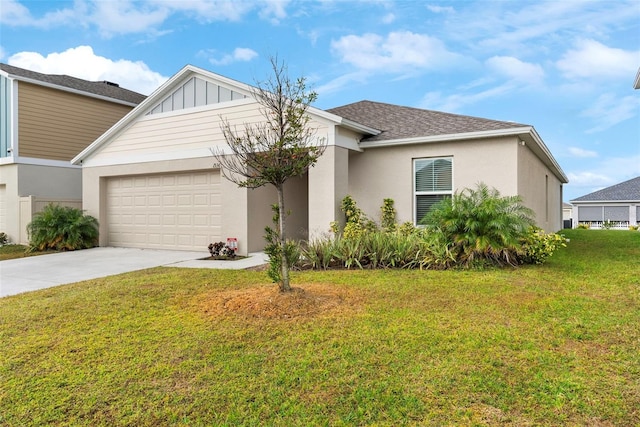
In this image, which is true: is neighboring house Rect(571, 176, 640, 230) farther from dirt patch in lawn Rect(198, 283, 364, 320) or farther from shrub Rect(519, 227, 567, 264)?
dirt patch in lawn Rect(198, 283, 364, 320)

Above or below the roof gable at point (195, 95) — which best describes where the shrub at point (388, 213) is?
below

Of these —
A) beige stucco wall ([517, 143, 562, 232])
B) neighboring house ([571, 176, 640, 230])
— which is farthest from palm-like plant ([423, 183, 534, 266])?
neighboring house ([571, 176, 640, 230])

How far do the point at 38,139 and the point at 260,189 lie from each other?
9969mm

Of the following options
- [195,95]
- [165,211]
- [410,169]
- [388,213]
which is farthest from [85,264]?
[410,169]

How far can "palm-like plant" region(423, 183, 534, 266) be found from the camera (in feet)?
25.7

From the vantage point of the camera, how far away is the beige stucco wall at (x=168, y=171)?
11156mm

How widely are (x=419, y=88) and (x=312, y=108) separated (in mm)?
4786

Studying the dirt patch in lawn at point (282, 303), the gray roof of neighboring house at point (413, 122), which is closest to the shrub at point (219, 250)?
the dirt patch in lawn at point (282, 303)

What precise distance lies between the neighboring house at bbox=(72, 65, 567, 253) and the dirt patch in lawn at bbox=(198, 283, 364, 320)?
4365 mm

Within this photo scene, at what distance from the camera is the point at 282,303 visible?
211 inches

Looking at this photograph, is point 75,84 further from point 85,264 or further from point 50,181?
point 85,264

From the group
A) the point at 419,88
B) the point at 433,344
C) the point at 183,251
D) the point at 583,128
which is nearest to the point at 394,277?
the point at 433,344

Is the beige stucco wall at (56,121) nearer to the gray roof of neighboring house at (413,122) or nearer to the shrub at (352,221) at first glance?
the gray roof of neighboring house at (413,122)

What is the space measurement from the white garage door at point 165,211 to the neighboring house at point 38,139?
3.14 metres
